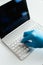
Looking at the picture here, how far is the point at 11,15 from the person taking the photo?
721mm

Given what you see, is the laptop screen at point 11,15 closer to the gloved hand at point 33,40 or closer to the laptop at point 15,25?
the laptop at point 15,25

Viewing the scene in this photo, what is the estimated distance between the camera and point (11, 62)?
24.5 inches

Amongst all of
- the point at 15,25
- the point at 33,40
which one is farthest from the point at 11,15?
the point at 33,40

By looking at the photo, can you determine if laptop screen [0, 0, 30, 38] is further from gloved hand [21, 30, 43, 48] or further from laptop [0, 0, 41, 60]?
gloved hand [21, 30, 43, 48]

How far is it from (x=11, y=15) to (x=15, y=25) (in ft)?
0.23

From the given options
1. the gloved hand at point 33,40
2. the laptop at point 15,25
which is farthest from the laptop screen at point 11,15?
the gloved hand at point 33,40

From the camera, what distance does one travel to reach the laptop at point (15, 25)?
0.66 meters

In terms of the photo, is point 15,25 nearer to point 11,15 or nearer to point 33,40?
point 11,15

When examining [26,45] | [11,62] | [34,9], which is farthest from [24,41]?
[34,9]

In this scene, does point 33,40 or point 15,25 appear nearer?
point 33,40

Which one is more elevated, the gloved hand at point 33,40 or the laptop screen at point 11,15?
the laptop screen at point 11,15

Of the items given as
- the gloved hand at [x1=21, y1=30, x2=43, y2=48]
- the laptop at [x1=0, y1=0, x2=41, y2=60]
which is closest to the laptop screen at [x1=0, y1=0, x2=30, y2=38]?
the laptop at [x1=0, y1=0, x2=41, y2=60]

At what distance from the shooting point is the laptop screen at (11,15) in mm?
692

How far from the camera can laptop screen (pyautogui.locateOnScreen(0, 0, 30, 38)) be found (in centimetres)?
69
